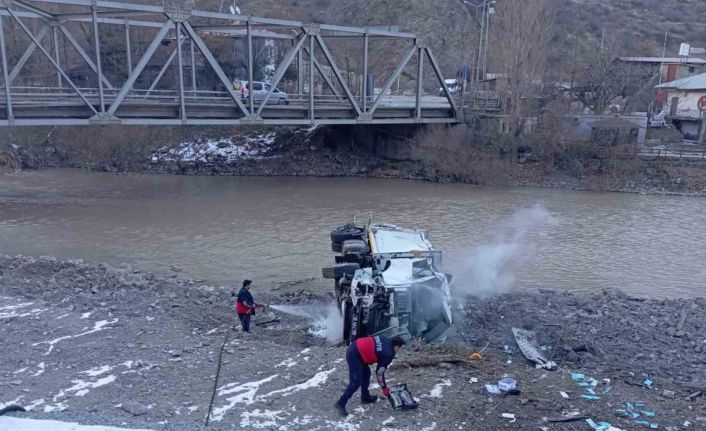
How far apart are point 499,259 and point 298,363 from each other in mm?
11547

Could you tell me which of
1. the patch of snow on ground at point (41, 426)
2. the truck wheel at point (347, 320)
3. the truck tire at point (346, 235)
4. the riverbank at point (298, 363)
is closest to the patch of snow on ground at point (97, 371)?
the riverbank at point (298, 363)

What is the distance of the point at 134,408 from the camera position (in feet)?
24.6

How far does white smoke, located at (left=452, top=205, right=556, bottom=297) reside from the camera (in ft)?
52.4

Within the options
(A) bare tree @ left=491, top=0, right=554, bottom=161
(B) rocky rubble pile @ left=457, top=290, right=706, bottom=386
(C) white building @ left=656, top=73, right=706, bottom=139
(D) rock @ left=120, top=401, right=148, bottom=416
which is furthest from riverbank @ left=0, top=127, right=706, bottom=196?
(D) rock @ left=120, top=401, right=148, bottom=416

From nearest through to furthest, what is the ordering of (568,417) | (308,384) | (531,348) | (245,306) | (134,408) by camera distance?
(568,417) → (134,408) → (308,384) → (531,348) → (245,306)

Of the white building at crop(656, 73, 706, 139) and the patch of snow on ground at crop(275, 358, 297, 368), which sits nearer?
the patch of snow on ground at crop(275, 358, 297, 368)

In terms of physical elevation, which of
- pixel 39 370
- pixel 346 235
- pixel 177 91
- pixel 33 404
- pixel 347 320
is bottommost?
pixel 39 370

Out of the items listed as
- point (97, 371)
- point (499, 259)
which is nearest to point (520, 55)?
point (499, 259)

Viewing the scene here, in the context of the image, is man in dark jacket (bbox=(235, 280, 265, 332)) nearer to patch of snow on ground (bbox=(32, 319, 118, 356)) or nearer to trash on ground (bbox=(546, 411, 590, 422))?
patch of snow on ground (bbox=(32, 319, 118, 356))

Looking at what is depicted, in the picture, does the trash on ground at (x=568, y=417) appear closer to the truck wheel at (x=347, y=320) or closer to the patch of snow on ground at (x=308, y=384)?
the patch of snow on ground at (x=308, y=384)

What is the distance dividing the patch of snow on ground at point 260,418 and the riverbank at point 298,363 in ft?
0.08

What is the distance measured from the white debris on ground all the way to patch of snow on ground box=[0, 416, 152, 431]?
3353 centimetres

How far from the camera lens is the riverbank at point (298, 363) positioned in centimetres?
748

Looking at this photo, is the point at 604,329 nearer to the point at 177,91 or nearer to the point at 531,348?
the point at 531,348
